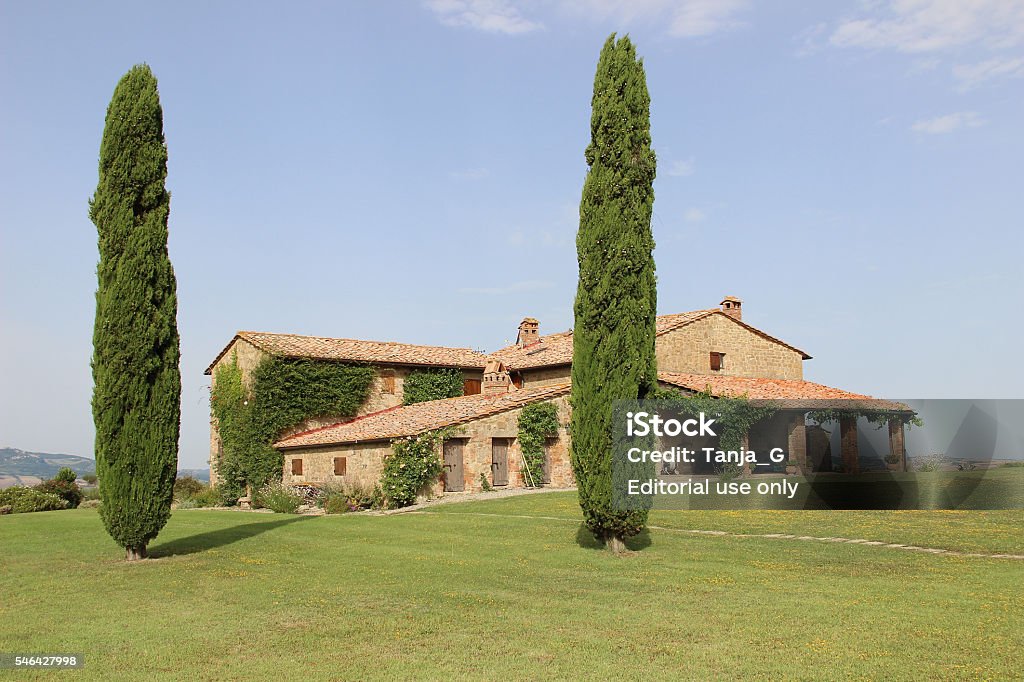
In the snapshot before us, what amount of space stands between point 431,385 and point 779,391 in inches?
633

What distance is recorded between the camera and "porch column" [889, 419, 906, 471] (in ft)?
120

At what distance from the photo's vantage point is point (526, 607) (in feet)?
35.0

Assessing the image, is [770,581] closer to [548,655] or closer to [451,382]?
[548,655]

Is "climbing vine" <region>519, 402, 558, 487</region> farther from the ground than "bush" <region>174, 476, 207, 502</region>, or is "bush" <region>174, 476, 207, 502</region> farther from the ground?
"climbing vine" <region>519, 402, 558, 487</region>

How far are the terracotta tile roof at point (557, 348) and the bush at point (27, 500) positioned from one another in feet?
65.9

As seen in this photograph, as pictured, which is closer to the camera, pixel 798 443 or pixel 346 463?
pixel 346 463

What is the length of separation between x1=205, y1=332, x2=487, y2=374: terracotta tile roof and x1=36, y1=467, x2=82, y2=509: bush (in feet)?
25.5

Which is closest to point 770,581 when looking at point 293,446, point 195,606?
point 195,606

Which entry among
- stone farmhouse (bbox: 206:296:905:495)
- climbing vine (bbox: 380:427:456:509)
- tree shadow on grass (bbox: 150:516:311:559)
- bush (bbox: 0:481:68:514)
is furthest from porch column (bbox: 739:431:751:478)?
bush (bbox: 0:481:68:514)

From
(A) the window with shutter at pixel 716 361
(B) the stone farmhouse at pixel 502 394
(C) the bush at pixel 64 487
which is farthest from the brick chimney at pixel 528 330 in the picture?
(C) the bush at pixel 64 487

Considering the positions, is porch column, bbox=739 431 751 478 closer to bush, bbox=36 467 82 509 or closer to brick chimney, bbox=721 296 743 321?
brick chimney, bbox=721 296 743 321

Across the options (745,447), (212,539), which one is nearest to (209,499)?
(212,539)

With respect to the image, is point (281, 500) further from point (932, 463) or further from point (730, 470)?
point (932, 463)

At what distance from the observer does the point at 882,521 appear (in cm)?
1945
